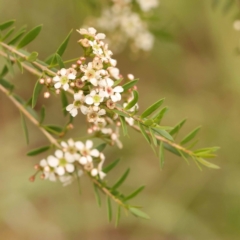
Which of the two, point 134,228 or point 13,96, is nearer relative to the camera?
point 13,96

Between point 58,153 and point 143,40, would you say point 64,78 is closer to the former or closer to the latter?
point 58,153

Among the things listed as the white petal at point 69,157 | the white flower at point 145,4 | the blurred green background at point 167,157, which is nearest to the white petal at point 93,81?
the white petal at point 69,157

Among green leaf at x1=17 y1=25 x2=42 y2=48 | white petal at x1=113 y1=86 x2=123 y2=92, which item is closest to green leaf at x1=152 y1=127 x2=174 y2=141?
white petal at x1=113 y1=86 x2=123 y2=92

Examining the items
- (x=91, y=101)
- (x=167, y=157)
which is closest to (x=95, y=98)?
(x=91, y=101)

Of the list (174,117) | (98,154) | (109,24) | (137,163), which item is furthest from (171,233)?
(98,154)

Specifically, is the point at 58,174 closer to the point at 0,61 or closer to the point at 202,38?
the point at 0,61

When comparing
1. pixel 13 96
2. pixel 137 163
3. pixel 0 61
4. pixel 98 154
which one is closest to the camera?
pixel 98 154

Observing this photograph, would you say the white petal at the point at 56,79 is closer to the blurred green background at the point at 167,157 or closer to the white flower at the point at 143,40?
the white flower at the point at 143,40
